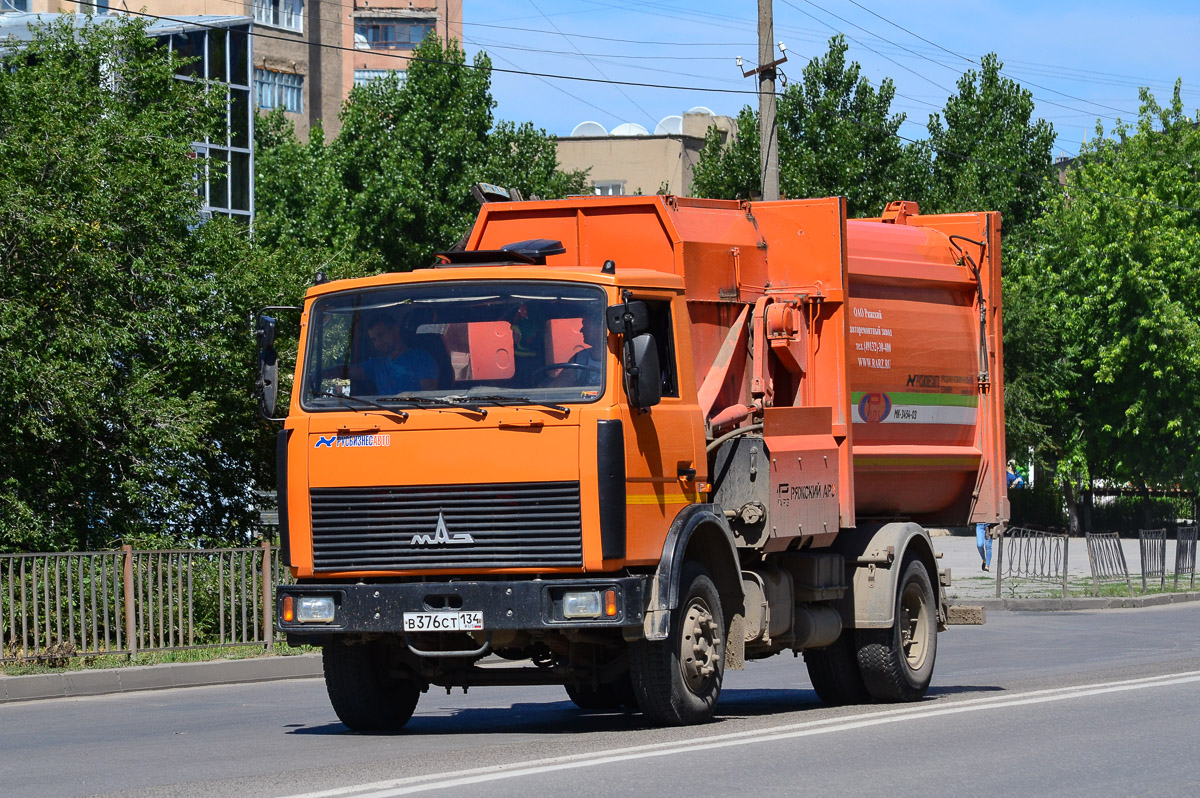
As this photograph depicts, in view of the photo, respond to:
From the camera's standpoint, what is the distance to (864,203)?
4731 cm

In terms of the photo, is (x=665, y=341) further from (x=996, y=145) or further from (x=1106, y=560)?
(x=996, y=145)

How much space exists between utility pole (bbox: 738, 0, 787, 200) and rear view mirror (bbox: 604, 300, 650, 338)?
1227 cm

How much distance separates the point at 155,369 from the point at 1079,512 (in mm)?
38528

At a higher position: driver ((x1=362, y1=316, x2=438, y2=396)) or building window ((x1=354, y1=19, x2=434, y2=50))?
building window ((x1=354, y1=19, x2=434, y2=50))

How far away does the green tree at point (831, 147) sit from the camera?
1844 inches

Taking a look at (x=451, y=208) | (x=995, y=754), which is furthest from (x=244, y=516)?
(x=451, y=208)

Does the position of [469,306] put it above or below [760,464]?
above

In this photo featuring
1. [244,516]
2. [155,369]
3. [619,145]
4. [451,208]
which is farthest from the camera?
[619,145]

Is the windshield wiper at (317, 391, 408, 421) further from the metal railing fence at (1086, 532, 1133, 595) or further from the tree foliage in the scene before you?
the tree foliage

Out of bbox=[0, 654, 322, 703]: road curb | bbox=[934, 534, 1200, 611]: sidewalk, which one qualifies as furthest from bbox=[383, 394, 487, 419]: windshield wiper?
bbox=[934, 534, 1200, 611]: sidewalk

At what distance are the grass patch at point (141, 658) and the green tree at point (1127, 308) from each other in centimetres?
3336

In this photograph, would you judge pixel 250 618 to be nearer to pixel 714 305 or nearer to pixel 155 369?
pixel 155 369

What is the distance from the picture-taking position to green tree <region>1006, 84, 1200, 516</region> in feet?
149

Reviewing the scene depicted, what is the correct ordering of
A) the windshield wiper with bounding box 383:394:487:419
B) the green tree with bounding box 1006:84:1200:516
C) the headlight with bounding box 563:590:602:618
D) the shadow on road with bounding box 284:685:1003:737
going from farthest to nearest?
the green tree with bounding box 1006:84:1200:516, the shadow on road with bounding box 284:685:1003:737, the windshield wiper with bounding box 383:394:487:419, the headlight with bounding box 563:590:602:618
